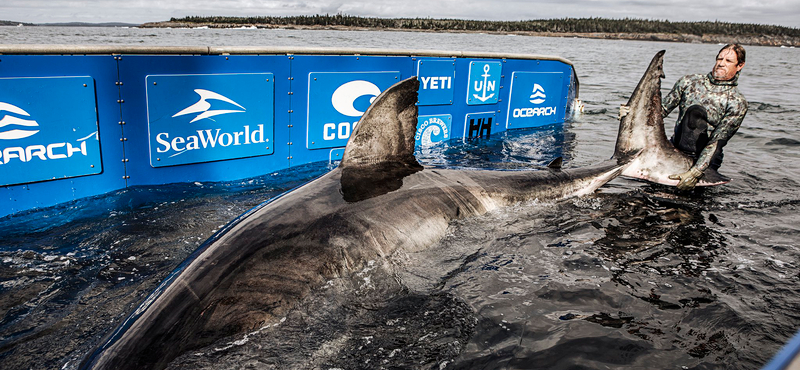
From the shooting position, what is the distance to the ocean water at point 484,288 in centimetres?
295

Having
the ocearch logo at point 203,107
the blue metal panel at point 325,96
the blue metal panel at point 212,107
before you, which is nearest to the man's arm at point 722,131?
the blue metal panel at point 325,96

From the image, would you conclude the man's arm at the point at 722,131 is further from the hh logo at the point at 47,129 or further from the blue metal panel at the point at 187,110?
the hh logo at the point at 47,129

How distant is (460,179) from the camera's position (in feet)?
14.4

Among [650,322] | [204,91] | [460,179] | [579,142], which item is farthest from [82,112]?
[579,142]

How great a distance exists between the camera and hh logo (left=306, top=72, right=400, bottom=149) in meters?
7.35

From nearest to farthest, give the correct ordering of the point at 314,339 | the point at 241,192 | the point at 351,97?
the point at 314,339, the point at 241,192, the point at 351,97

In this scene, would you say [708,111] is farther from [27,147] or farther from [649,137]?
[27,147]

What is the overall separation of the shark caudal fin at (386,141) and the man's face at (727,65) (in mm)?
4695

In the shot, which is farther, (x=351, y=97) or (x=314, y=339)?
(x=351, y=97)

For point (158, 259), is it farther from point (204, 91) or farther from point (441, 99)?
point (441, 99)

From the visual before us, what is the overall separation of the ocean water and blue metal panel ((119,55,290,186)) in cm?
30

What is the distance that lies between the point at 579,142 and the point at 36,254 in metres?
9.01

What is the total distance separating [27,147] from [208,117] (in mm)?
1865

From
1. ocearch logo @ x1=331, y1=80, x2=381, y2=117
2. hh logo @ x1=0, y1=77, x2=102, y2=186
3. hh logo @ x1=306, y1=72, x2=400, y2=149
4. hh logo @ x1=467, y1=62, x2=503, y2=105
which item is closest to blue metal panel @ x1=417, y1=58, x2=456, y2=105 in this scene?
hh logo @ x1=467, y1=62, x2=503, y2=105
